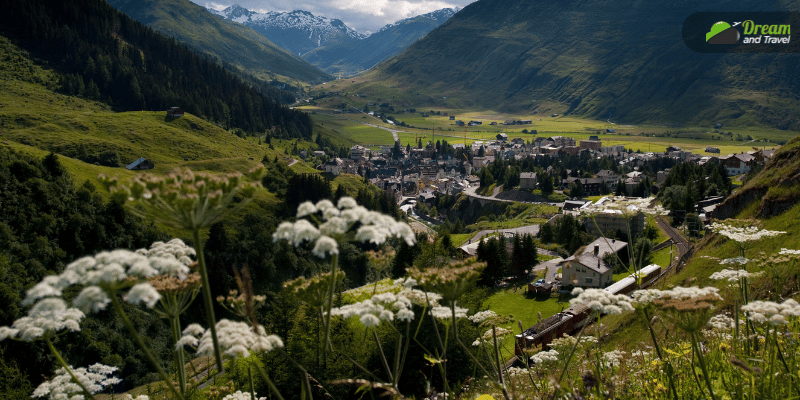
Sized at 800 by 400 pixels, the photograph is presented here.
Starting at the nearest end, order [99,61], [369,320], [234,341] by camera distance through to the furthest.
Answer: [234,341]
[369,320]
[99,61]

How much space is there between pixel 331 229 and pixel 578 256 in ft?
215

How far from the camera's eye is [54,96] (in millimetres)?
147000

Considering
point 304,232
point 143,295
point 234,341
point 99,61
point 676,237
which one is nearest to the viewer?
point 143,295

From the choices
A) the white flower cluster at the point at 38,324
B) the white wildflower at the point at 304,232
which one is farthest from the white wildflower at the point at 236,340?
the white flower cluster at the point at 38,324

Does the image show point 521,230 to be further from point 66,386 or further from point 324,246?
point 324,246

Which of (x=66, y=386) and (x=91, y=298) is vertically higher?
(x=91, y=298)

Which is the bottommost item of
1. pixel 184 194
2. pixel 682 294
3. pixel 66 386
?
pixel 66 386

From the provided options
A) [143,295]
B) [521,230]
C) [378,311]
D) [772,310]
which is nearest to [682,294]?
[772,310]

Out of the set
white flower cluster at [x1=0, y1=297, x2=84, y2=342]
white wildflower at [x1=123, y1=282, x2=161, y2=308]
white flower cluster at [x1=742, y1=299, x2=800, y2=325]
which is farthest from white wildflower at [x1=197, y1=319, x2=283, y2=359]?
white flower cluster at [x1=742, y1=299, x2=800, y2=325]

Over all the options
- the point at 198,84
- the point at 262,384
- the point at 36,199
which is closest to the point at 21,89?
the point at 198,84

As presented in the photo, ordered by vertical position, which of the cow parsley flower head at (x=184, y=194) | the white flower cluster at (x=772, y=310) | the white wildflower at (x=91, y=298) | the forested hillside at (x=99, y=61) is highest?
the forested hillside at (x=99, y=61)

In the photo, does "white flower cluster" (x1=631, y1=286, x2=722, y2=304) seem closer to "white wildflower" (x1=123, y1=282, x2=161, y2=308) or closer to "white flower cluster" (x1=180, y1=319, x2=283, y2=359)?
"white flower cluster" (x1=180, y1=319, x2=283, y2=359)

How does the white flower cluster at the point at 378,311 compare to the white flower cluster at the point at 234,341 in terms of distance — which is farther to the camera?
the white flower cluster at the point at 378,311

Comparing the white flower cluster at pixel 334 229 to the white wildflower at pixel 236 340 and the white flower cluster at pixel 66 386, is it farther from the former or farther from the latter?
the white flower cluster at pixel 66 386
